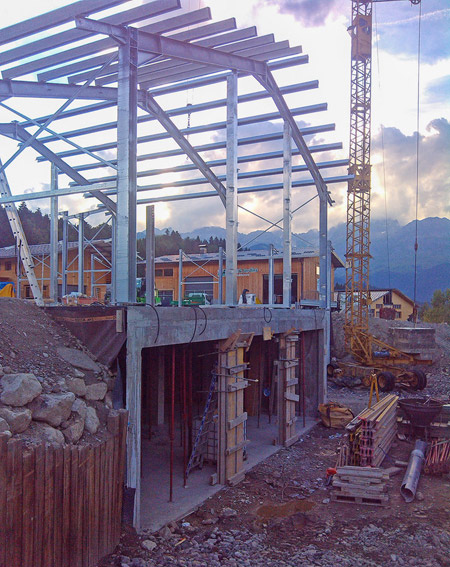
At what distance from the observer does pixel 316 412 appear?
59.4 feet

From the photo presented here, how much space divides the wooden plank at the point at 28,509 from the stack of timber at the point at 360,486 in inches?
285

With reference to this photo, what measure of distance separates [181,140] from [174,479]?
30.4 ft

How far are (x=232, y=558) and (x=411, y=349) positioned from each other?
69.8 feet

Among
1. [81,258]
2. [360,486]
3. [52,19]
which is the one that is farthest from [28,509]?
[81,258]

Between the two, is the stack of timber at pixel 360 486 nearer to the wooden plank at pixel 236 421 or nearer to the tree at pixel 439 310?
the wooden plank at pixel 236 421

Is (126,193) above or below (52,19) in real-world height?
below

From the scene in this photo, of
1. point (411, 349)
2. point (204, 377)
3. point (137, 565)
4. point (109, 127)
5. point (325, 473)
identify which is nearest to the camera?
point (137, 565)

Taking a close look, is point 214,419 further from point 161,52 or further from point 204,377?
point 161,52

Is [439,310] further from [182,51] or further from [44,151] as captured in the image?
[182,51]

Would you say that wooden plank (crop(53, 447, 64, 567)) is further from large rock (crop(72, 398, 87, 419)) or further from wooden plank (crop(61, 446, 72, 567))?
large rock (crop(72, 398, 87, 419))

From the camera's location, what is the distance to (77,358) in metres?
8.09

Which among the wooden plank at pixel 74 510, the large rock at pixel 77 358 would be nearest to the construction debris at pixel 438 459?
the large rock at pixel 77 358

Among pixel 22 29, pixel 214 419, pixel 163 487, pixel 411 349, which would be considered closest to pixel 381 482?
pixel 214 419

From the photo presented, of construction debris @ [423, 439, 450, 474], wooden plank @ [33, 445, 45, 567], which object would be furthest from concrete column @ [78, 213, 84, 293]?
construction debris @ [423, 439, 450, 474]
